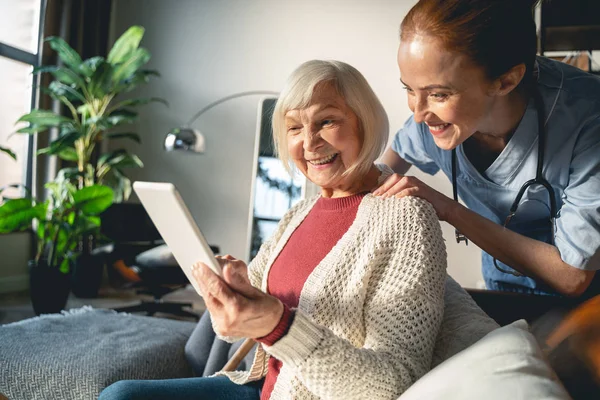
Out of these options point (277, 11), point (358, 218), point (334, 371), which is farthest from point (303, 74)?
point (277, 11)

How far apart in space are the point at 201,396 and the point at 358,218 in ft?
1.66

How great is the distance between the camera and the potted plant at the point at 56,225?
3697 mm

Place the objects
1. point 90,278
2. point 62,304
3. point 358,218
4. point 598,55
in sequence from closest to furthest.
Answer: point 358,218, point 598,55, point 62,304, point 90,278

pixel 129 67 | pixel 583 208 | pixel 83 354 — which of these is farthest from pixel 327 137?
pixel 129 67

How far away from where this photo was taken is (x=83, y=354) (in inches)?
74.3

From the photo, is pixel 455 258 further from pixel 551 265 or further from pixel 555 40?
pixel 551 265

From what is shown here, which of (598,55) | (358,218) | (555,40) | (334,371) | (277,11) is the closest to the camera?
(334,371)

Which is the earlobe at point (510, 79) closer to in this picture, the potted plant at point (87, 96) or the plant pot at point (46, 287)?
the plant pot at point (46, 287)

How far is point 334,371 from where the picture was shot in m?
0.89

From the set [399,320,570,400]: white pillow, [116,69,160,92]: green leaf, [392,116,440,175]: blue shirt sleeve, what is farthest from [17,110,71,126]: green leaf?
[399,320,570,400]: white pillow

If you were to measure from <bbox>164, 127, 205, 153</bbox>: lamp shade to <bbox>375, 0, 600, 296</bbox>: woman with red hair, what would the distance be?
123 inches

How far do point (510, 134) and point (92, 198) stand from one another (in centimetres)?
321

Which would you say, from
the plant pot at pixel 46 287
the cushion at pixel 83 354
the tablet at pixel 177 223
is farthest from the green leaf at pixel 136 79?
the tablet at pixel 177 223

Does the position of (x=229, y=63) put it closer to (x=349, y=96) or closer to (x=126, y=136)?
(x=126, y=136)
